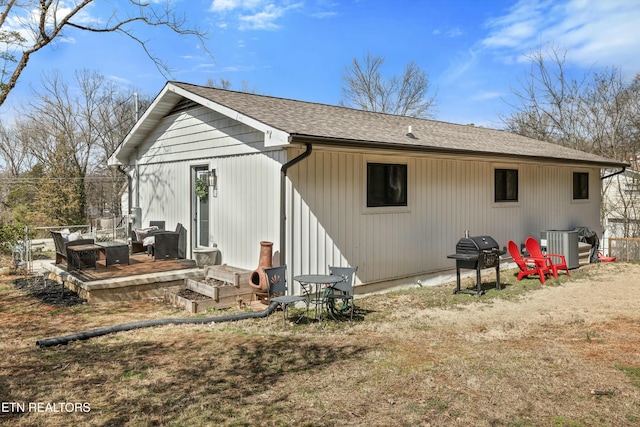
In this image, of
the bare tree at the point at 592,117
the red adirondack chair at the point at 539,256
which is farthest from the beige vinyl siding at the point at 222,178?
the bare tree at the point at 592,117

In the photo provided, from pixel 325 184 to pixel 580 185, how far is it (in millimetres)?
9841

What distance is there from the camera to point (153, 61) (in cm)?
948

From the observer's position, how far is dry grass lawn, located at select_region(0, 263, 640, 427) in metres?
3.31

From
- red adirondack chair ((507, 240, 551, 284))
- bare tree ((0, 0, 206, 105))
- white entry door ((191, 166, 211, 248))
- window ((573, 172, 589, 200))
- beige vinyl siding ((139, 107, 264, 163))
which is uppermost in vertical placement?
bare tree ((0, 0, 206, 105))

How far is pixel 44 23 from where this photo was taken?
7664 millimetres

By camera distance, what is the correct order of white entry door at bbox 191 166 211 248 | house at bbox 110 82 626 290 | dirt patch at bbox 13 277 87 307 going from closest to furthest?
1. house at bbox 110 82 626 290
2. dirt patch at bbox 13 277 87 307
3. white entry door at bbox 191 166 211 248

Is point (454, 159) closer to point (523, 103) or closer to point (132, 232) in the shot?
point (132, 232)

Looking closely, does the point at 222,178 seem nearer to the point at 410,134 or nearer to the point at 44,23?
the point at 410,134

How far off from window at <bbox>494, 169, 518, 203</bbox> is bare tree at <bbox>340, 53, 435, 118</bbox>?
66.3ft

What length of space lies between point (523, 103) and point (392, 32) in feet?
26.3

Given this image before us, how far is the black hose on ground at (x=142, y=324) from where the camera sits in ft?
16.3

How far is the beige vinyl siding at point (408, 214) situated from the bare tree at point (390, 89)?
19334mm

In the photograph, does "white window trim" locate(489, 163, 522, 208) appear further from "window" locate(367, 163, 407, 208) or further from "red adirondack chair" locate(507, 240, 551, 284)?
"window" locate(367, 163, 407, 208)

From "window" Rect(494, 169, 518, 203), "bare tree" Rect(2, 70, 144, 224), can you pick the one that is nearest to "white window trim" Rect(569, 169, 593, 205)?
"window" Rect(494, 169, 518, 203)
